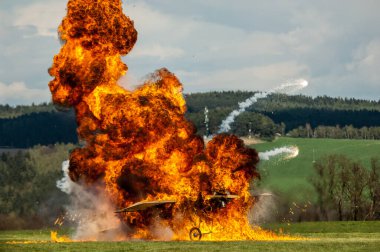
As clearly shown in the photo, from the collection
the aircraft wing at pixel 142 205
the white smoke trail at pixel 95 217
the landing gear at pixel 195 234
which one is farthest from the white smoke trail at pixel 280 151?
the aircraft wing at pixel 142 205

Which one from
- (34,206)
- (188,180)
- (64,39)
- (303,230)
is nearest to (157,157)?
(188,180)

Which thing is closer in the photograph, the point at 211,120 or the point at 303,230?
the point at 303,230

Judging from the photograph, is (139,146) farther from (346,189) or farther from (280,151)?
(346,189)

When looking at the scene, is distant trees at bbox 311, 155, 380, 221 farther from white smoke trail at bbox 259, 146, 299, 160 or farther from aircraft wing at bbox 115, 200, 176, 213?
aircraft wing at bbox 115, 200, 176, 213

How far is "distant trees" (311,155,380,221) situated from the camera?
151625mm

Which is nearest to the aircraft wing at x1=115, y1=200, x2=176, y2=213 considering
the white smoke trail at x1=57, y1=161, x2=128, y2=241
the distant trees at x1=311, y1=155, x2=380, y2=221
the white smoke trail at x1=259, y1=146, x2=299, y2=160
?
the white smoke trail at x1=57, y1=161, x2=128, y2=241

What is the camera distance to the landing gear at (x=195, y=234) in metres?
76.0

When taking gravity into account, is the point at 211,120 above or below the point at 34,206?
above

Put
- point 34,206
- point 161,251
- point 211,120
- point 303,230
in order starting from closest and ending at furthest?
point 161,251
point 303,230
point 211,120
point 34,206

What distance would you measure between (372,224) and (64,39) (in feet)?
245

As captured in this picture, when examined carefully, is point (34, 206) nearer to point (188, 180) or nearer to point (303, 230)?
point (303, 230)

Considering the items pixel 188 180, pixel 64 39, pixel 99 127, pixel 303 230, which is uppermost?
pixel 64 39

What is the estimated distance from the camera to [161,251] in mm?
A: 60688

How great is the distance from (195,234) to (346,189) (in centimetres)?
8483
